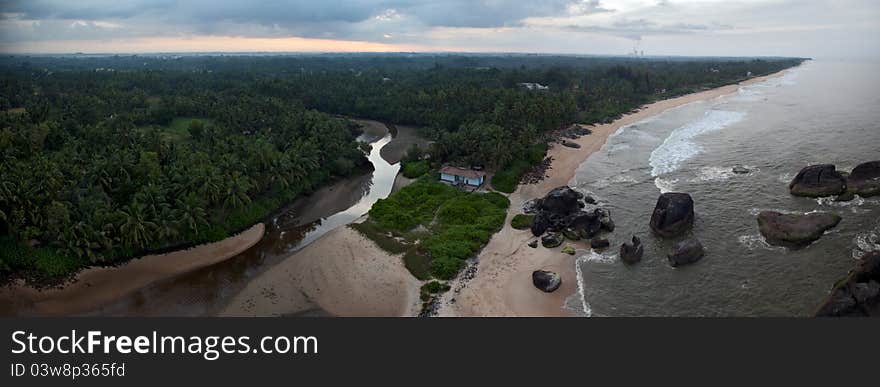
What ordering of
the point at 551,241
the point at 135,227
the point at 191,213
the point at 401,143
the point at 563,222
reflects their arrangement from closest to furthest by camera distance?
the point at 135,227, the point at 551,241, the point at 191,213, the point at 563,222, the point at 401,143

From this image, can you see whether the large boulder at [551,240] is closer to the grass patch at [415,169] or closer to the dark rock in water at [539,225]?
the dark rock in water at [539,225]

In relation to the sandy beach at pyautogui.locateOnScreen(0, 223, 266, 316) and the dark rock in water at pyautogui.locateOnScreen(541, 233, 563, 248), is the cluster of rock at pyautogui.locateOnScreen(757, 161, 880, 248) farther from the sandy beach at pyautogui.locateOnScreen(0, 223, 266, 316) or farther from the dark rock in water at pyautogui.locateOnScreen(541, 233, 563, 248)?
the sandy beach at pyautogui.locateOnScreen(0, 223, 266, 316)

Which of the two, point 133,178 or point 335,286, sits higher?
point 133,178

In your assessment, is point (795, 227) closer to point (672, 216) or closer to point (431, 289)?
point (672, 216)

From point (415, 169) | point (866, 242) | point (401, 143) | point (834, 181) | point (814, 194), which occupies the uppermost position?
point (401, 143)

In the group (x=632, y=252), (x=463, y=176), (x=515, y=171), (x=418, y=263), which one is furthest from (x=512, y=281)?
(x=515, y=171)

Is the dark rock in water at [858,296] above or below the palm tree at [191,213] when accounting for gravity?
below

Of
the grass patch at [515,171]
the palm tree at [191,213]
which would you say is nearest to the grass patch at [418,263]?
the palm tree at [191,213]
